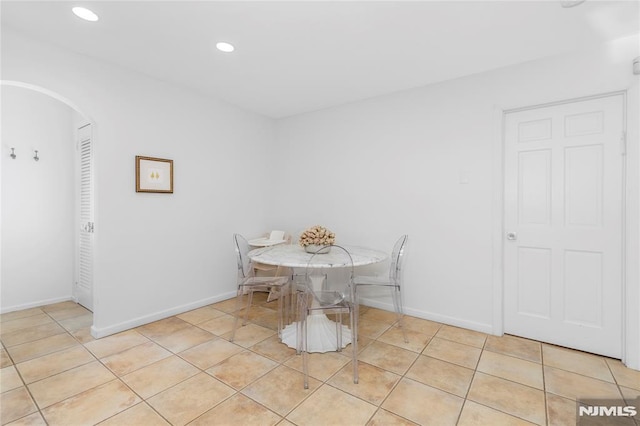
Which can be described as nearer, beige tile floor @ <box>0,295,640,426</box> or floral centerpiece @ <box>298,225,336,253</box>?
beige tile floor @ <box>0,295,640,426</box>

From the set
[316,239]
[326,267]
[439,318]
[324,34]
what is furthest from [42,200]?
[439,318]

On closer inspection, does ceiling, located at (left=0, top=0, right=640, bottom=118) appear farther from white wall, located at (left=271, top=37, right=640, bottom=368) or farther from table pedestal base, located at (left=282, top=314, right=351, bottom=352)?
table pedestal base, located at (left=282, top=314, right=351, bottom=352)

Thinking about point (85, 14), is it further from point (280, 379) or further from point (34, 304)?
point (34, 304)

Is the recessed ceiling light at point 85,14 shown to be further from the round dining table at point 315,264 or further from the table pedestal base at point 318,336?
the table pedestal base at point 318,336

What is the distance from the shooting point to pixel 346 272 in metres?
3.73

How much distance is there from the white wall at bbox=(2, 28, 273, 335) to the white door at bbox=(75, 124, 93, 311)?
0.81 meters

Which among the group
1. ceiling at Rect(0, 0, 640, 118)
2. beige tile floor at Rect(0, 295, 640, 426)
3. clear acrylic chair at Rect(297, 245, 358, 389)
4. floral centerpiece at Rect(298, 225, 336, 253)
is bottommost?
beige tile floor at Rect(0, 295, 640, 426)

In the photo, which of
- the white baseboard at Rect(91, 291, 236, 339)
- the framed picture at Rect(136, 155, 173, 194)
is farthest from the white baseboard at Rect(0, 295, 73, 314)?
the framed picture at Rect(136, 155, 173, 194)

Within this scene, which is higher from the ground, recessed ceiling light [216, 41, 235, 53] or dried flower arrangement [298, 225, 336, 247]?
recessed ceiling light [216, 41, 235, 53]

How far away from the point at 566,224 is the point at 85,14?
4.01 m

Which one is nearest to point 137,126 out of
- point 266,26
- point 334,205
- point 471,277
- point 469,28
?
point 266,26

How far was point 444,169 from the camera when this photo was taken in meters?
3.01

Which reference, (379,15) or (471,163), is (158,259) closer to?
(379,15)

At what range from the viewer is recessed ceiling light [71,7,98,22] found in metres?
1.95
